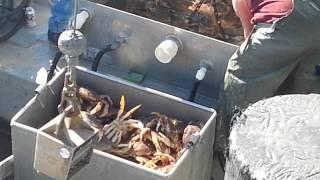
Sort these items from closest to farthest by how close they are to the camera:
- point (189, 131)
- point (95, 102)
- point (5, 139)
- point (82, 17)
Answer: point (189, 131) < point (95, 102) < point (82, 17) < point (5, 139)

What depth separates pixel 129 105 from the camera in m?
2.77

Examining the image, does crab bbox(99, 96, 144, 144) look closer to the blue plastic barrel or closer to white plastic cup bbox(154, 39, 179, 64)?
white plastic cup bbox(154, 39, 179, 64)

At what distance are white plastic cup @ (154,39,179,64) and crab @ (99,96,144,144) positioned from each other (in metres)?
0.30

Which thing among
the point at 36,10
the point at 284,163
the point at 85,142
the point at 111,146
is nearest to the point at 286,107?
the point at 284,163

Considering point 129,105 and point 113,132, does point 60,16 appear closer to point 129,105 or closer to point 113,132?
point 129,105

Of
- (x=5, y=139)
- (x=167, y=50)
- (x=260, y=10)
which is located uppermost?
(x=260, y=10)

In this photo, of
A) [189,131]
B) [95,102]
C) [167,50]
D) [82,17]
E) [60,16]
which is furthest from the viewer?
[60,16]

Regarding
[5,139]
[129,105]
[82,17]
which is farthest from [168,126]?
[5,139]

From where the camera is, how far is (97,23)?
3.12 metres

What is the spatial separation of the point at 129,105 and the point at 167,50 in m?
0.30

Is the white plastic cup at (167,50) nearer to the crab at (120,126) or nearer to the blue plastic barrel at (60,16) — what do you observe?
the crab at (120,126)

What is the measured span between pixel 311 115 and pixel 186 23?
208cm

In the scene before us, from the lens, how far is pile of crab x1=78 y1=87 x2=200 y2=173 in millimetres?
2506

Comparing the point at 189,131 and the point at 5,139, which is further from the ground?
the point at 189,131
